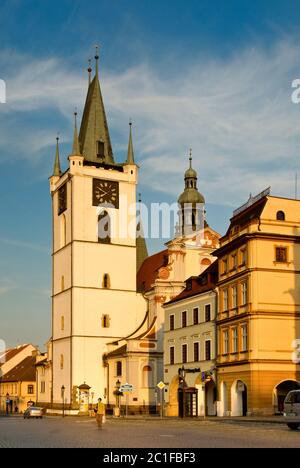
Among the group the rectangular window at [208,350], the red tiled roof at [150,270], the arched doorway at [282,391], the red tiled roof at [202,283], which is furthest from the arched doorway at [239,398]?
the red tiled roof at [150,270]

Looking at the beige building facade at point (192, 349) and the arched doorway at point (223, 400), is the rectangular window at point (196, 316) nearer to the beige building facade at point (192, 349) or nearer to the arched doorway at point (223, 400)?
the beige building facade at point (192, 349)

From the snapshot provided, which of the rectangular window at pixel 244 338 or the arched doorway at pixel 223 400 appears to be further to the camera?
the arched doorway at pixel 223 400

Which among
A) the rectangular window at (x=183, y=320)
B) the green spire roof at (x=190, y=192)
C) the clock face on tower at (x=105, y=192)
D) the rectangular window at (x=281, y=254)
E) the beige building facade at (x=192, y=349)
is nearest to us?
the rectangular window at (x=281, y=254)

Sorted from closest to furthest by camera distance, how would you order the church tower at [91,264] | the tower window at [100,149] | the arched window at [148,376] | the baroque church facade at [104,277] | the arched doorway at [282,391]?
the arched doorway at [282,391], the arched window at [148,376], the baroque church facade at [104,277], the church tower at [91,264], the tower window at [100,149]

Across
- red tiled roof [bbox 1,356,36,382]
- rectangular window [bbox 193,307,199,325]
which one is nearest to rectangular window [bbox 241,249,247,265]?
rectangular window [bbox 193,307,199,325]

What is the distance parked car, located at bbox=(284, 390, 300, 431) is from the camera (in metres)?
32.2

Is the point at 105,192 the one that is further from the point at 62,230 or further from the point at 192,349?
the point at 192,349

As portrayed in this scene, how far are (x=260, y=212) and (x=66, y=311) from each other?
123ft

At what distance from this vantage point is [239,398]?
52688 millimetres

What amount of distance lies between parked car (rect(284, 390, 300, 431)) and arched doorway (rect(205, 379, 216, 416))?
25.0 meters

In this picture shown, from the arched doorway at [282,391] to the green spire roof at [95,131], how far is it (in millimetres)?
43712

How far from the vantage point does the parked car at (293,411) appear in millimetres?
32237
